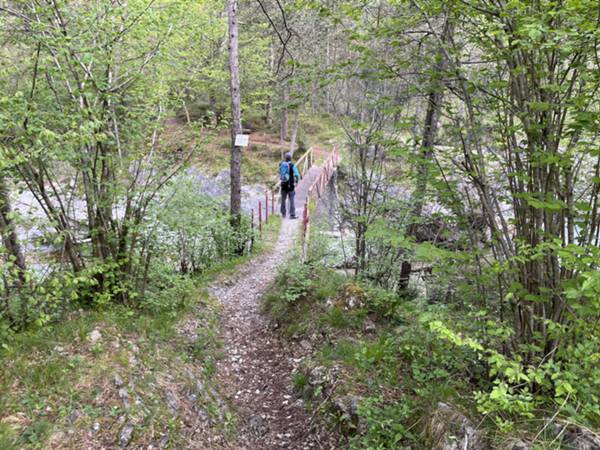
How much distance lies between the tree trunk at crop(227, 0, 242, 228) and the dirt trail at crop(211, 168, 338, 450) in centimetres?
274

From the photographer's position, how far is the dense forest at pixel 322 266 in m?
2.49

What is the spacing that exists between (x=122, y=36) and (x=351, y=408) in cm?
459

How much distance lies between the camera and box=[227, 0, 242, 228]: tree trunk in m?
8.45

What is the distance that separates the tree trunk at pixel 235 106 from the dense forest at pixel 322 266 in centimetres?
339

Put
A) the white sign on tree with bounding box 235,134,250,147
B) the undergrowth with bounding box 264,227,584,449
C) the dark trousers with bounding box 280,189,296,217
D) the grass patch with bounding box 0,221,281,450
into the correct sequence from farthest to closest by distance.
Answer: the dark trousers with bounding box 280,189,296,217 < the white sign on tree with bounding box 235,134,250,147 < the grass patch with bounding box 0,221,281,450 < the undergrowth with bounding box 264,227,584,449

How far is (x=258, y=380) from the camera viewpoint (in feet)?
15.2

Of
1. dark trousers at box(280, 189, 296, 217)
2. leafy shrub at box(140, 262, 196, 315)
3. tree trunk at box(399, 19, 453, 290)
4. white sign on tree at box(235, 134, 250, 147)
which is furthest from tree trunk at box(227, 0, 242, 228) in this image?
tree trunk at box(399, 19, 453, 290)

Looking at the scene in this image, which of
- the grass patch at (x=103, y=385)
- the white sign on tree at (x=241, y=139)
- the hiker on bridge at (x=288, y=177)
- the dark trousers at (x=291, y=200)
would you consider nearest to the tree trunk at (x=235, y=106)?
the white sign on tree at (x=241, y=139)

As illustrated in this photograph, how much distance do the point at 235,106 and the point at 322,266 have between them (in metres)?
4.88

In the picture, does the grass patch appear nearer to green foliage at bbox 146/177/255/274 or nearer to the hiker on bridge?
green foliage at bbox 146/177/255/274

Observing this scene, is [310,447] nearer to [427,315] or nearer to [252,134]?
[427,315]

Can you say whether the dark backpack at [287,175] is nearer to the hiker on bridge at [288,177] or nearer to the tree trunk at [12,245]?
the hiker on bridge at [288,177]

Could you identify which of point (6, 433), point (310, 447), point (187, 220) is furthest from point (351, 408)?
point (187, 220)

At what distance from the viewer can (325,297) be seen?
5457 millimetres
